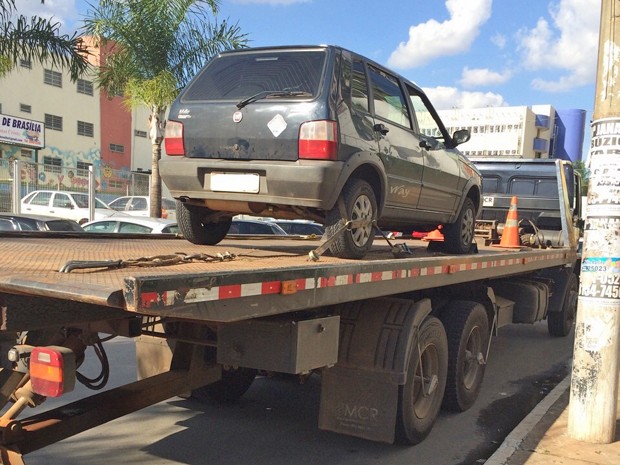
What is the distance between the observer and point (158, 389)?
360 centimetres

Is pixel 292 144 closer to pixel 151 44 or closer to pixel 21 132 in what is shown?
pixel 151 44

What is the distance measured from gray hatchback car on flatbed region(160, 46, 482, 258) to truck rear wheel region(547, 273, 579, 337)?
17.3 feet

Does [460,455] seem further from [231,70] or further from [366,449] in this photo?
[231,70]

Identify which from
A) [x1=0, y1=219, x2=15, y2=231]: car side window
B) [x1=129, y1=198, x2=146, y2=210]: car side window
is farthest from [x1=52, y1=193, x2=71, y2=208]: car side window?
[x1=0, y1=219, x2=15, y2=231]: car side window

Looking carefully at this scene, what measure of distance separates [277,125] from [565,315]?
7.06 m

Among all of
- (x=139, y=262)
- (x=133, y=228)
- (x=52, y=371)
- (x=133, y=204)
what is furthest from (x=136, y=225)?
(x=52, y=371)

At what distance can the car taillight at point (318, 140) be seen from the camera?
4.04 metres

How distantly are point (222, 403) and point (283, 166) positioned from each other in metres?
2.47

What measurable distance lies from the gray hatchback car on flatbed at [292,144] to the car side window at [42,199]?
1272 centimetres

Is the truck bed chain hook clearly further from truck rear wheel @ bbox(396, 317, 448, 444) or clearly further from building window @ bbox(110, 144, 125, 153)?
building window @ bbox(110, 144, 125, 153)

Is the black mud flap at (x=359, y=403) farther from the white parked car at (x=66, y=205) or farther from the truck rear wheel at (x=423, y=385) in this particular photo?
the white parked car at (x=66, y=205)

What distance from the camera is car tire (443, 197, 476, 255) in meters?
6.41

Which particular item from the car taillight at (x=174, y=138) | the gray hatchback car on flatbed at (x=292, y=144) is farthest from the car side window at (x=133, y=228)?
the car taillight at (x=174, y=138)

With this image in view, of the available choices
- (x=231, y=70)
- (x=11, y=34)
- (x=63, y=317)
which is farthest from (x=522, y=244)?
(x=11, y=34)
